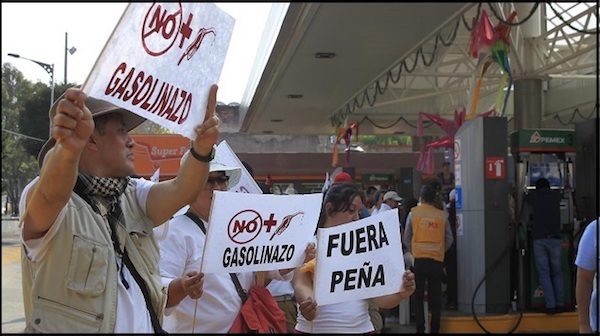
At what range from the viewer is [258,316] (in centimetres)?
319

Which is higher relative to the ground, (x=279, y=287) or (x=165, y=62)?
(x=165, y=62)

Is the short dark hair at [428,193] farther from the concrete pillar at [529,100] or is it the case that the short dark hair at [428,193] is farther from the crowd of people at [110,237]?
the concrete pillar at [529,100]

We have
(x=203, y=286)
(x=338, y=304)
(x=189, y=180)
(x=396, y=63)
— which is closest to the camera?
(x=189, y=180)

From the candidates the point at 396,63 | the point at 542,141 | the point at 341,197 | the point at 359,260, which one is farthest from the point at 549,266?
the point at 359,260

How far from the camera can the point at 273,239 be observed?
11.1ft

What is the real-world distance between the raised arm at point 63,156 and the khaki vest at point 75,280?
0.44 ft

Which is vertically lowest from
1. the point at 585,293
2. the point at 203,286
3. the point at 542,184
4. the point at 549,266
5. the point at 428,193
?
the point at 549,266

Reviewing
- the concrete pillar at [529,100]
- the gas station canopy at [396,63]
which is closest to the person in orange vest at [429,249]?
the gas station canopy at [396,63]

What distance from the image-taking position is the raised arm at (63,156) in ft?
5.78

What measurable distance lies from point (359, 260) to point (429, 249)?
180 inches

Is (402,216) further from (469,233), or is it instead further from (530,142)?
(530,142)

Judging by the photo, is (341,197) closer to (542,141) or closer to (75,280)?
(75,280)

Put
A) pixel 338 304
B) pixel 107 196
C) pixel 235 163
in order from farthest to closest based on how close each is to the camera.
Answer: pixel 235 163, pixel 338 304, pixel 107 196

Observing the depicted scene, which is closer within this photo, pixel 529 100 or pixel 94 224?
pixel 94 224
